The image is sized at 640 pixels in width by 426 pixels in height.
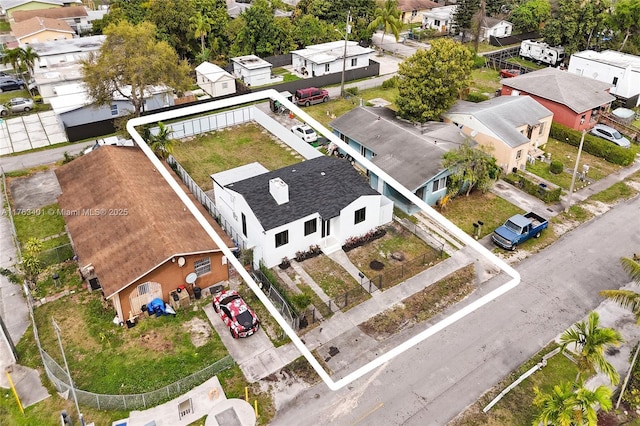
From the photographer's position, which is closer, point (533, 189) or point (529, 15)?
point (533, 189)

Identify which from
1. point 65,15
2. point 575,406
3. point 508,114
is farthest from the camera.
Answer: point 65,15

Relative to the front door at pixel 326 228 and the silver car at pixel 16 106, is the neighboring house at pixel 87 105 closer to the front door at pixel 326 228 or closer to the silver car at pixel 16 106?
the silver car at pixel 16 106

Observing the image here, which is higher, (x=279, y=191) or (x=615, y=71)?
(x=615, y=71)

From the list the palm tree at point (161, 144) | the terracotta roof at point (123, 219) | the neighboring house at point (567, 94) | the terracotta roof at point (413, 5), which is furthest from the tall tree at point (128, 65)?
the terracotta roof at point (413, 5)

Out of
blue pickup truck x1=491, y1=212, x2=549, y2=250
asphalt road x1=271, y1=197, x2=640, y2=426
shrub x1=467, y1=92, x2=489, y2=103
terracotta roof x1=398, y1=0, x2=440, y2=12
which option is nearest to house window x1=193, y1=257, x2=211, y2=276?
asphalt road x1=271, y1=197, x2=640, y2=426

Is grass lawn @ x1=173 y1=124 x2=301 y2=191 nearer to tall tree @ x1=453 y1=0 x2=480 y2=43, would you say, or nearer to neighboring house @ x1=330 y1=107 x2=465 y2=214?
neighboring house @ x1=330 y1=107 x2=465 y2=214

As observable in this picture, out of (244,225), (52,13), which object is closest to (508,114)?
(244,225)

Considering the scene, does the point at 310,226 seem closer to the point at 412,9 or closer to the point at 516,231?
the point at 516,231
